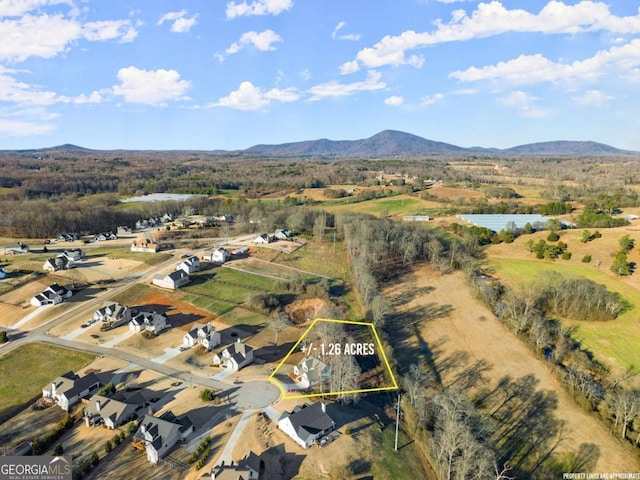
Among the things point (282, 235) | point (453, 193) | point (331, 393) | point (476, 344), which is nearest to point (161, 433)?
point (331, 393)

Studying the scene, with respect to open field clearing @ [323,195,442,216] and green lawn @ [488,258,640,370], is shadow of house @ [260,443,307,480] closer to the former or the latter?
green lawn @ [488,258,640,370]

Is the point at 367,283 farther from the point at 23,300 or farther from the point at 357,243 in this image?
the point at 23,300

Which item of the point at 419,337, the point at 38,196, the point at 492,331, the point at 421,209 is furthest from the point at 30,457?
the point at 38,196

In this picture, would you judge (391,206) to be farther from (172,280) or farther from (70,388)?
(70,388)

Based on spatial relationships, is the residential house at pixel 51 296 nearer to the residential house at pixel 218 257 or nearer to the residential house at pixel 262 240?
the residential house at pixel 218 257

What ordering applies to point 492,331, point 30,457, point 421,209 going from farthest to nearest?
point 421,209, point 492,331, point 30,457

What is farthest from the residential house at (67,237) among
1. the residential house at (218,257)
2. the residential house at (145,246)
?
the residential house at (218,257)
